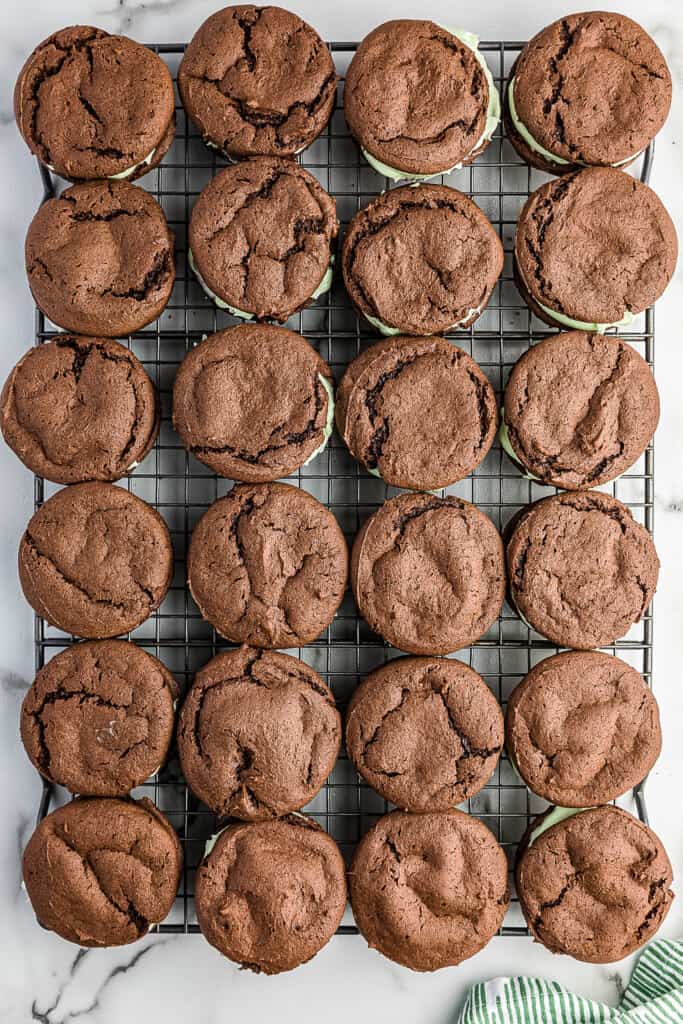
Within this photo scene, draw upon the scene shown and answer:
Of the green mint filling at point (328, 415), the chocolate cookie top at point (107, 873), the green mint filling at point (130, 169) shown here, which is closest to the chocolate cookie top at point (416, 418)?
the green mint filling at point (328, 415)

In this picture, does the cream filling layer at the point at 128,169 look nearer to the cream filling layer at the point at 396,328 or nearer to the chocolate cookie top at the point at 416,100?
the chocolate cookie top at the point at 416,100

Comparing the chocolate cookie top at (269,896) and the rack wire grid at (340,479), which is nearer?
the chocolate cookie top at (269,896)

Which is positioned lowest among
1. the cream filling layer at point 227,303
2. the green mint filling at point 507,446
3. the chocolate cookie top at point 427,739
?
the chocolate cookie top at point 427,739

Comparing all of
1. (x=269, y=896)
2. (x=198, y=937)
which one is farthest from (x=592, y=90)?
(x=198, y=937)

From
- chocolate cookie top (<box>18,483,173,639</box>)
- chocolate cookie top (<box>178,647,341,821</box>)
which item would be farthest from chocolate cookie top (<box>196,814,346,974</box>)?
chocolate cookie top (<box>18,483,173,639</box>)

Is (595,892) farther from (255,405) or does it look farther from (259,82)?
(259,82)

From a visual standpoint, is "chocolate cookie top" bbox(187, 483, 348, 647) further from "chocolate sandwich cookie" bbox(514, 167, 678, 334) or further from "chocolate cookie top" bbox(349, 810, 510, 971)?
"chocolate sandwich cookie" bbox(514, 167, 678, 334)

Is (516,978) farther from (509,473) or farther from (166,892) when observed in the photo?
(509,473)
